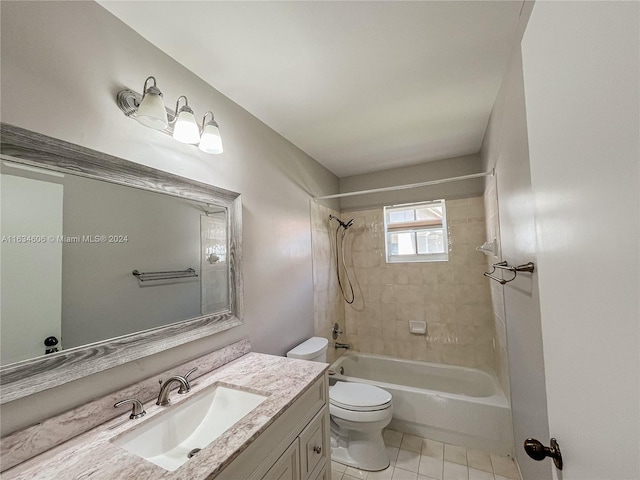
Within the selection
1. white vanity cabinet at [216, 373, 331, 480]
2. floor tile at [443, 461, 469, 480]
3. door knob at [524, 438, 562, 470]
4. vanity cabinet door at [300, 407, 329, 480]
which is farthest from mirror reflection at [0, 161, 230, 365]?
floor tile at [443, 461, 469, 480]

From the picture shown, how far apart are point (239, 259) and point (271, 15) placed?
126 centimetres

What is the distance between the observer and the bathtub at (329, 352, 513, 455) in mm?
1938

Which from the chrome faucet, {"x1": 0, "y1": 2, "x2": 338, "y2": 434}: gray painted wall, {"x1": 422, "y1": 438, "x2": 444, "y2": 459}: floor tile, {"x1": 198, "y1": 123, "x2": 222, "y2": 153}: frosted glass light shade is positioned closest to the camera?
{"x1": 0, "y1": 2, "x2": 338, "y2": 434}: gray painted wall

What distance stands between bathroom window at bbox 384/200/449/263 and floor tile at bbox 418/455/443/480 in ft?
5.84

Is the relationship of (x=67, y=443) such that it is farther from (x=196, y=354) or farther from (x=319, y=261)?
(x=319, y=261)

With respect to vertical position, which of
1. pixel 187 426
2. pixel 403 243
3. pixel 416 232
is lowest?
pixel 187 426

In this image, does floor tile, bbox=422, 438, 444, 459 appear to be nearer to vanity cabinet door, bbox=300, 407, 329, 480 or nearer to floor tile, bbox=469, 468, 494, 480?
floor tile, bbox=469, 468, 494, 480

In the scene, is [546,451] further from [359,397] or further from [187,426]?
[359,397]

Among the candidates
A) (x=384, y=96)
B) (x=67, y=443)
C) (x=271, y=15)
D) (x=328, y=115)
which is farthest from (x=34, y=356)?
(x=384, y=96)

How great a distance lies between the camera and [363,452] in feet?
6.19

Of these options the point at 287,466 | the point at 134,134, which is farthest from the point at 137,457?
the point at 134,134

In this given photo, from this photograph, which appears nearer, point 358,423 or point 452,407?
point 358,423

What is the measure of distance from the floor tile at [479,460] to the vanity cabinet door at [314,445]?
4.10 ft

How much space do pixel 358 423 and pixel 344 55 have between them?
7.68ft
